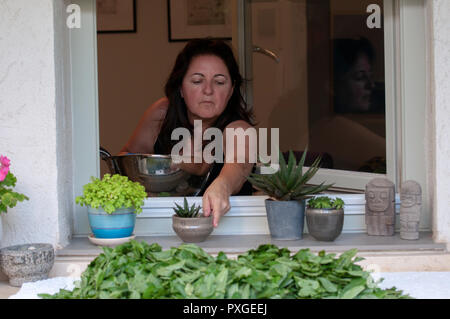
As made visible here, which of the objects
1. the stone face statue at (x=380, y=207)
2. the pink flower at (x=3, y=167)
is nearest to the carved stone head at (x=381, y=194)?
the stone face statue at (x=380, y=207)

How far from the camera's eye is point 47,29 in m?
1.96

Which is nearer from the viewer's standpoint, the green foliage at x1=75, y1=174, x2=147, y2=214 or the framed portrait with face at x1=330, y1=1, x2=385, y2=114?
the green foliage at x1=75, y1=174, x2=147, y2=214

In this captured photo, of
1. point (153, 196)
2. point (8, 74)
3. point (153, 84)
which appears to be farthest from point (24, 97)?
point (153, 84)

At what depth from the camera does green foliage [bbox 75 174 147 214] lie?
190 centimetres

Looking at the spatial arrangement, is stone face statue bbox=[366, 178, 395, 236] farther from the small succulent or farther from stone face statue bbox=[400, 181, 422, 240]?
the small succulent

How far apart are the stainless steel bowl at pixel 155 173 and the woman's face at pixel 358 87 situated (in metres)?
0.88

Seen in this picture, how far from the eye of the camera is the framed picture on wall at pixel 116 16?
4.76 metres

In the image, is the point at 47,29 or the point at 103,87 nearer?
the point at 47,29

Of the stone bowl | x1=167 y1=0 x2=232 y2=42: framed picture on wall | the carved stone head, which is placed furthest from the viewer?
x1=167 y1=0 x2=232 y2=42: framed picture on wall

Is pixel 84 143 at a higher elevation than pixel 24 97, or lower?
lower

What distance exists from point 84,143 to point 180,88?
872mm

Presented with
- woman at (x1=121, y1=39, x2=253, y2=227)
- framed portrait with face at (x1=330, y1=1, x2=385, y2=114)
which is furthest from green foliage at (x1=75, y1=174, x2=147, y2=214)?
framed portrait with face at (x1=330, y1=1, x2=385, y2=114)
